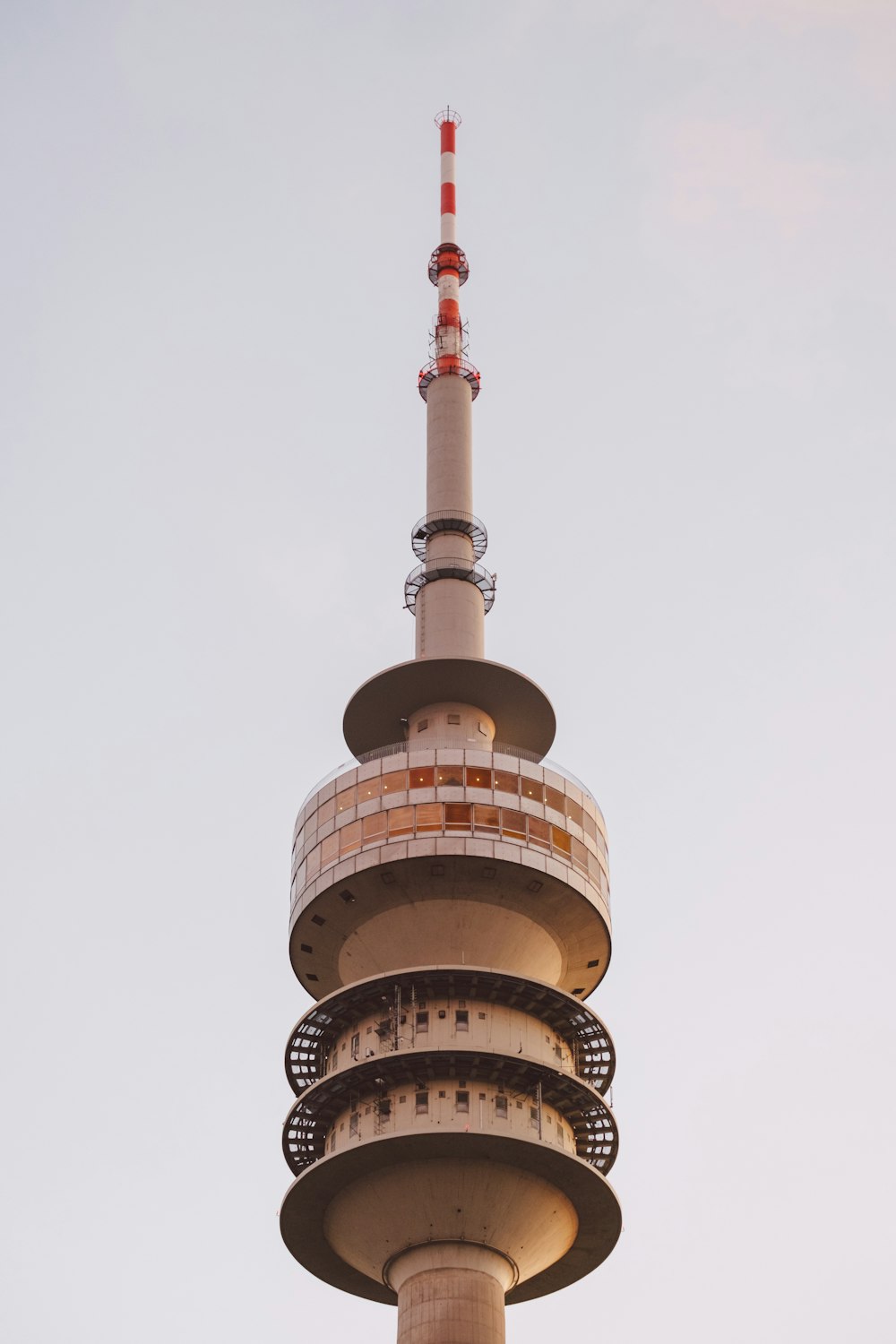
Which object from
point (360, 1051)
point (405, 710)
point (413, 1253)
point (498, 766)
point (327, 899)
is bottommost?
point (413, 1253)

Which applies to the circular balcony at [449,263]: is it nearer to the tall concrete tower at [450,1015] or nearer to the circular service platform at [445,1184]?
the tall concrete tower at [450,1015]

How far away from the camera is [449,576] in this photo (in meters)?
75.1

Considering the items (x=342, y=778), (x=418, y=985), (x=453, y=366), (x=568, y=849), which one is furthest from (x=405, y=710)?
(x=453, y=366)

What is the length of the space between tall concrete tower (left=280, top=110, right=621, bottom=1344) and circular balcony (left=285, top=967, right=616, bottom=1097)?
0.08m

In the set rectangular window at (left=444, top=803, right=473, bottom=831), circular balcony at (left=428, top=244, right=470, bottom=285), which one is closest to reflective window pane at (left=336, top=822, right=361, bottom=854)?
rectangular window at (left=444, top=803, right=473, bottom=831)

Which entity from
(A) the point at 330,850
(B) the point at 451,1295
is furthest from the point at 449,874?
(B) the point at 451,1295

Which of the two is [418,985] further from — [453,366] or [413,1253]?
[453,366]

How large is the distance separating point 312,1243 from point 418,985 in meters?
10.4

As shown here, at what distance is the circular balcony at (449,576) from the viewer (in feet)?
246

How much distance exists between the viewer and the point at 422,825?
200ft

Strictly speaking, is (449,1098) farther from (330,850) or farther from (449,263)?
(449,263)

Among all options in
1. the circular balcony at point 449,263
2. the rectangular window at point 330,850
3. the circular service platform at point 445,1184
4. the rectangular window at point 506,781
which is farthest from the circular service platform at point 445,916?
the circular balcony at point 449,263

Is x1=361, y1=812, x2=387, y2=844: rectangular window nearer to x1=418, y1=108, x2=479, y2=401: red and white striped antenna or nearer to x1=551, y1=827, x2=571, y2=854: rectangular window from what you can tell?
x1=551, y1=827, x2=571, y2=854: rectangular window

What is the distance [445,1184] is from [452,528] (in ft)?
112
